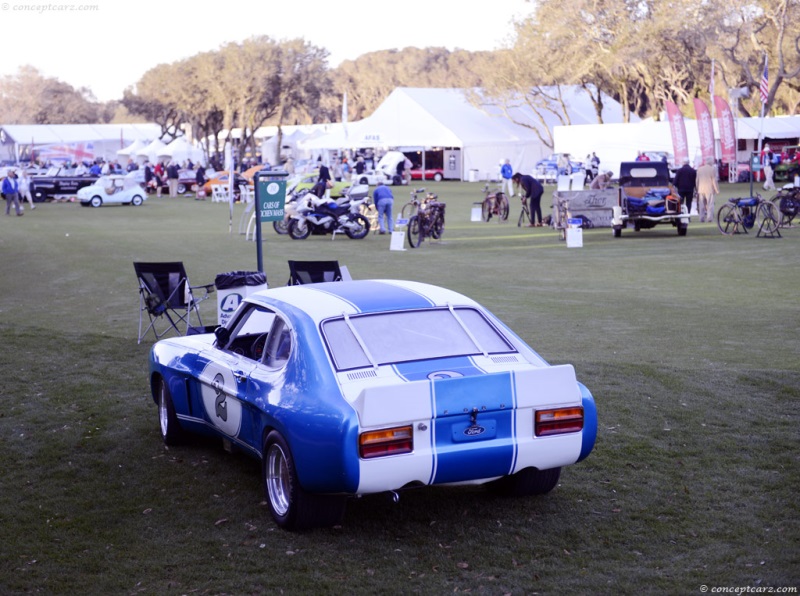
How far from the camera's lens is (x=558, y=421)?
5629 millimetres

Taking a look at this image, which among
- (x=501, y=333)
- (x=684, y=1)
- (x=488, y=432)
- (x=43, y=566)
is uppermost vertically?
(x=684, y=1)

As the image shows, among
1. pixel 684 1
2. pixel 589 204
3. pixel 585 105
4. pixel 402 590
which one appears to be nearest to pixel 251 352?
pixel 402 590

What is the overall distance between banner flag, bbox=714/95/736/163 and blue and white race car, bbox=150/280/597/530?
131ft

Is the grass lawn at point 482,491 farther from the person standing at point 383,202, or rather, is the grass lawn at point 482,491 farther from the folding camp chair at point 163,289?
the person standing at point 383,202

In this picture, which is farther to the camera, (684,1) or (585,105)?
(585,105)

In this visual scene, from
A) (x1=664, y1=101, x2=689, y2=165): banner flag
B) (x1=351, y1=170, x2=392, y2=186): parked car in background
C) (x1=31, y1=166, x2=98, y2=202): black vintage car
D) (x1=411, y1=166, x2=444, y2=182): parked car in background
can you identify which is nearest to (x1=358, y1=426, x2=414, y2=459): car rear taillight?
(x1=664, y1=101, x2=689, y2=165): banner flag

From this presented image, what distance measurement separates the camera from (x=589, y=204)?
27.1m

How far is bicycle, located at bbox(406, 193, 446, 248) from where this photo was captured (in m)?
23.6

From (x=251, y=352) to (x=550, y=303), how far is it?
8.19 metres

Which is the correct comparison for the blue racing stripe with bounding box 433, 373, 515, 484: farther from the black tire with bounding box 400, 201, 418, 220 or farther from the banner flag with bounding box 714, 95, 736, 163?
the banner flag with bounding box 714, 95, 736, 163

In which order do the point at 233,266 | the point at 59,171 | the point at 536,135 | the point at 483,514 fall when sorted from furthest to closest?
the point at 536,135 < the point at 59,171 < the point at 233,266 < the point at 483,514

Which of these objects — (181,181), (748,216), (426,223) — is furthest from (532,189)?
(181,181)

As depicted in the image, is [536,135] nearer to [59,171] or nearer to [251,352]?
[59,171]

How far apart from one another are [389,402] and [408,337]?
0.85 meters
